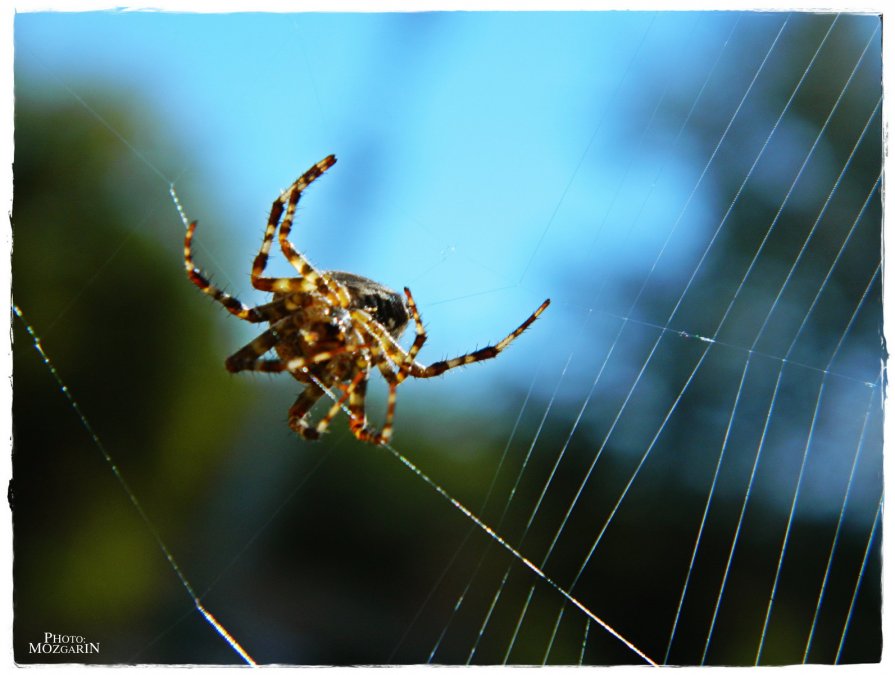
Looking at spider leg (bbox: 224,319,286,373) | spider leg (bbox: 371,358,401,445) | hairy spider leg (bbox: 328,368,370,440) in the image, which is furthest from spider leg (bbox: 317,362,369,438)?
spider leg (bbox: 224,319,286,373)

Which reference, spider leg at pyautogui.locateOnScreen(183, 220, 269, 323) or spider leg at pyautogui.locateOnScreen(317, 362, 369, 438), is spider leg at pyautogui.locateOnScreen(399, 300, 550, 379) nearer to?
spider leg at pyautogui.locateOnScreen(317, 362, 369, 438)

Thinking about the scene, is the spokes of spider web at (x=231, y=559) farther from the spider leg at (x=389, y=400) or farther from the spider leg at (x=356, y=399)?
the spider leg at (x=389, y=400)

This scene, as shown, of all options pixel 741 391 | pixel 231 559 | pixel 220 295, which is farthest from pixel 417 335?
pixel 231 559

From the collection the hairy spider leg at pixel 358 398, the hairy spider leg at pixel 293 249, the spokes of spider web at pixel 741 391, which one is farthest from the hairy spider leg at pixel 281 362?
the spokes of spider web at pixel 741 391

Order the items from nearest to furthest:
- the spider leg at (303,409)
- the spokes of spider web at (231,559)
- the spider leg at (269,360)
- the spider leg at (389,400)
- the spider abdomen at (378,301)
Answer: the spider leg at (389,400)
the spider leg at (269,360)
the spider abdomen at (378,301)
the spider leg at (303,409)
the spokes of spider web at (231,559)

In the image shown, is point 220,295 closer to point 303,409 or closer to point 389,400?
point 303,409
